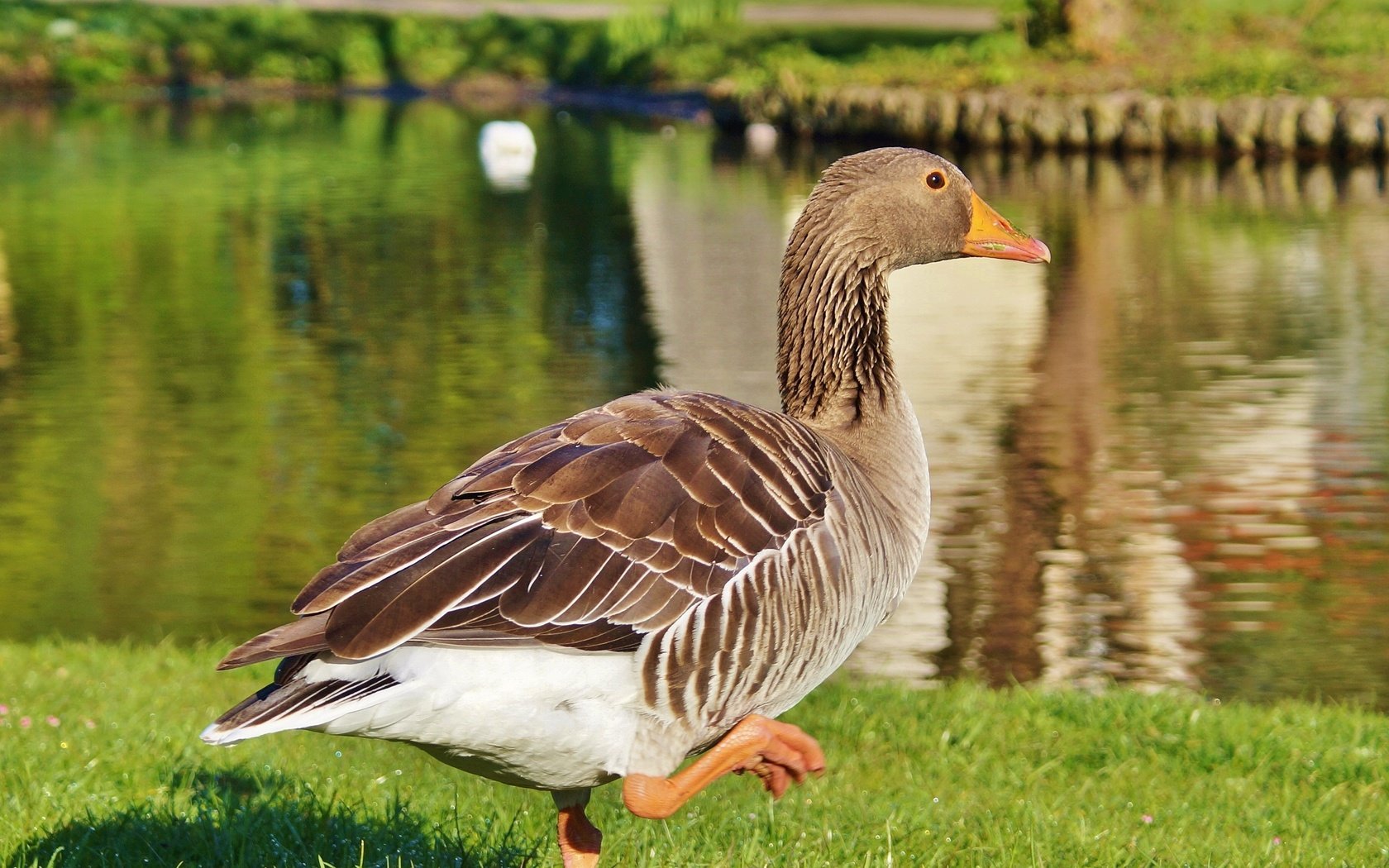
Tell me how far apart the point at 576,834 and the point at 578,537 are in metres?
0.95

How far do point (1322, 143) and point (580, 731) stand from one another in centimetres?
2703

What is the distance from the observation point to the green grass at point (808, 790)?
4.96 meters

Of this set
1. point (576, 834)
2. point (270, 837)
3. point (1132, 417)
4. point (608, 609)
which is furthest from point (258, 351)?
point (608, 609)

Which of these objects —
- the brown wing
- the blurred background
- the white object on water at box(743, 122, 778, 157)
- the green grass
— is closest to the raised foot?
the green grass

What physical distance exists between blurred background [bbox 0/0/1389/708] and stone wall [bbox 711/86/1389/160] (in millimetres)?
64

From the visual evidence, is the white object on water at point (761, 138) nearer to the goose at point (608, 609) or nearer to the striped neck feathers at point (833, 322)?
the striped neck feathers at point (833, 322)

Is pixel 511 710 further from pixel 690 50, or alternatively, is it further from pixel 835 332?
pixel 690 50

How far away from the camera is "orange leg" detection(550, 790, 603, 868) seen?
4.61 metres

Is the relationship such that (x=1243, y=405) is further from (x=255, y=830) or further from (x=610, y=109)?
(x=610, y=109)

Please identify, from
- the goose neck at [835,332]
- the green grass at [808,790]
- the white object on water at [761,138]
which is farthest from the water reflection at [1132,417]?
the white object on water at [761,138]

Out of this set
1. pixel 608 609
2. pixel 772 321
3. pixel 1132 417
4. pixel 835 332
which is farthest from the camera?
pixel 772 321

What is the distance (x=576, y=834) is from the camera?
465 centimetres

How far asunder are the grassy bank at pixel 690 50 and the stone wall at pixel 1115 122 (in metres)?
0.82

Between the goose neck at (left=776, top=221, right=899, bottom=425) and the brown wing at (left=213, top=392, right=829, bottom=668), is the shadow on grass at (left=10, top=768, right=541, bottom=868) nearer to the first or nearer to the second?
the brown wing at (left=213, top=392, right=829, bottom=668)
